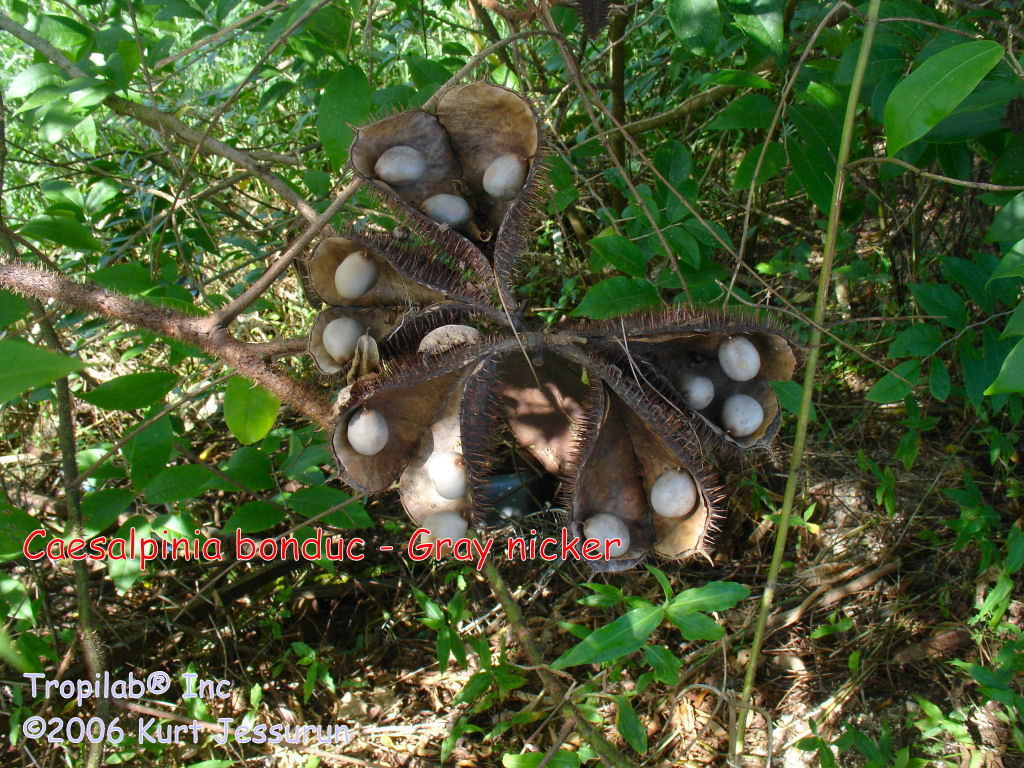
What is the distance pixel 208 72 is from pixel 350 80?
3061 millimetres

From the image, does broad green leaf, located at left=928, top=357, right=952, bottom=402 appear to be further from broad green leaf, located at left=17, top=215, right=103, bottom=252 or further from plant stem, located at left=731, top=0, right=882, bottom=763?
broad green leaf, located at left=17, top=215, right=103, bottom=252

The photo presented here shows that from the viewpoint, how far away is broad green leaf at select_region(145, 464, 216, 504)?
2.34m

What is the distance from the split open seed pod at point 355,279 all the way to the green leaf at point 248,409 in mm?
347

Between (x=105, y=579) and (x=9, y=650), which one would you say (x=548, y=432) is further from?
(x=105, y=579)

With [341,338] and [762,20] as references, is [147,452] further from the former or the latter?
[762,20]

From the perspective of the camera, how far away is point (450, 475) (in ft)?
6.32

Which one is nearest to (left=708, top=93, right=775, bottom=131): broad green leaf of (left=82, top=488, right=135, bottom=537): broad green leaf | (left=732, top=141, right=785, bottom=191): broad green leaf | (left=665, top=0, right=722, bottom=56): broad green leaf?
(left=732, top=141, right=785, bottom=191): broad green leaf

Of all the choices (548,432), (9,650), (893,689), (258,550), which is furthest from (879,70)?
(258,550)

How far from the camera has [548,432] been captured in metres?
2.17

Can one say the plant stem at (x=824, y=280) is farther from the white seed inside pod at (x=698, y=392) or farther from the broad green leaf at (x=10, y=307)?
the broad green leaf at (x=10, y=307)

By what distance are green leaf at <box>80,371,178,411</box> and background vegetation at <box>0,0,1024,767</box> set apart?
0.04ft

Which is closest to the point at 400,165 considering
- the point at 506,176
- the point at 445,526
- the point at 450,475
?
the point at 506,176

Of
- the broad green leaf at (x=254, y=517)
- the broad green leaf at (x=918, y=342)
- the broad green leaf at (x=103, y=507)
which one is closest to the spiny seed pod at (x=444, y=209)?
the broad green leaf at (x=254, y=517)

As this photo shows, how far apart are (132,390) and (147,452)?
251 millimetres
